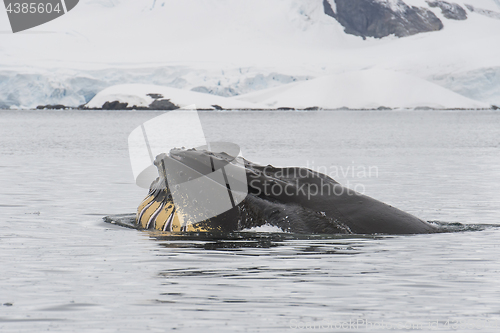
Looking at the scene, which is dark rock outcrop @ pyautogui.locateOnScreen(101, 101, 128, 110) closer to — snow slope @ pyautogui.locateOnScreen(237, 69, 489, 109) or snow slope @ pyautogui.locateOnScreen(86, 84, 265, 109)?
snow slope @ pyautogui.locateOnScreen(86, 84, 265, 109)

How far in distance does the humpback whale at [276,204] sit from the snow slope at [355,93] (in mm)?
139906

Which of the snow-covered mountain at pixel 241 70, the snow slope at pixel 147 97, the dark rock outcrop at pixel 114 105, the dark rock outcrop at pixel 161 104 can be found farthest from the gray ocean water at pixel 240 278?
the snow slope at pixel 147 97

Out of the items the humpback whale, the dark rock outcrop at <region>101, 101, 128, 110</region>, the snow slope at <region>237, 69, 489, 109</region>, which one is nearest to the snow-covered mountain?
the snow slope at <region>237, 69, 489, 109</region>

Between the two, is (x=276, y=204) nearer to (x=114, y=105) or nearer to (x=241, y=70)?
(x=114, y=105)

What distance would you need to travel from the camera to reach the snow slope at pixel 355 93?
506 ft

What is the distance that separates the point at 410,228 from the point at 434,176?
1366 cm

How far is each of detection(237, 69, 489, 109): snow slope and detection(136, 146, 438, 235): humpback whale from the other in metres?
140

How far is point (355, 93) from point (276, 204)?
151 m

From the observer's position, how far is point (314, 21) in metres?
198

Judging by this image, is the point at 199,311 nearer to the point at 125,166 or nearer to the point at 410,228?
the point at 410,228

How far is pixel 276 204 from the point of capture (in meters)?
10.5

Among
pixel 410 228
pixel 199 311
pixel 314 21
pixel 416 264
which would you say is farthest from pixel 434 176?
pixel 314 21

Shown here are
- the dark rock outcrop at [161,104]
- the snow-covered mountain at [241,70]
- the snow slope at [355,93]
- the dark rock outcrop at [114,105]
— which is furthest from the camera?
the snow slope at [355,93]

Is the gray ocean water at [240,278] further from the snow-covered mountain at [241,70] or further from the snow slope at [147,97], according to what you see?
the snow slope at [147,97]
